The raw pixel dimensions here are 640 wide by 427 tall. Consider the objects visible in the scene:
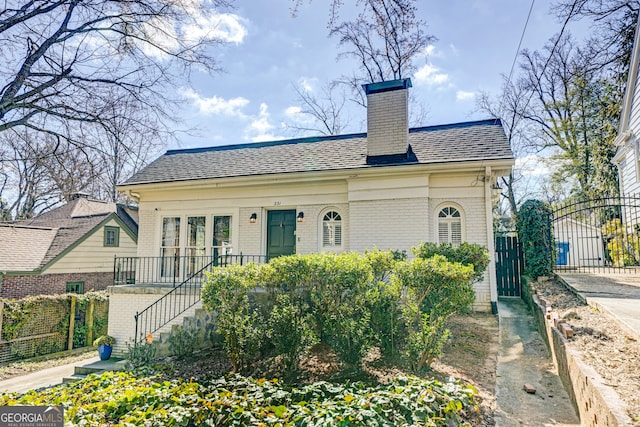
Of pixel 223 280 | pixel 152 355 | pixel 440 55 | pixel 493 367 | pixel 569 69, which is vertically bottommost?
pixel 152 355

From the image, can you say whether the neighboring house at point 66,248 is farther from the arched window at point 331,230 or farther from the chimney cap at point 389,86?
the chimney cap at point 389,86

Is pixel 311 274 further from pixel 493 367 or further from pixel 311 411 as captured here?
pixel 493 367

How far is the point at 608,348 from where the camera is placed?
3758mm

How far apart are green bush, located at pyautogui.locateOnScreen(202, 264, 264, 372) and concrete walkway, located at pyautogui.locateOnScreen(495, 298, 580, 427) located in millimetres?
3255

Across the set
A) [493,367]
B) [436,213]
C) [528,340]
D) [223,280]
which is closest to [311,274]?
[223,280]

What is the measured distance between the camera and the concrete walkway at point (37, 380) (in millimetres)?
7847

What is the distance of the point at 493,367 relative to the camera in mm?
5031

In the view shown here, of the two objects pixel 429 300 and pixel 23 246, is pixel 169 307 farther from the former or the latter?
pixel 23 246

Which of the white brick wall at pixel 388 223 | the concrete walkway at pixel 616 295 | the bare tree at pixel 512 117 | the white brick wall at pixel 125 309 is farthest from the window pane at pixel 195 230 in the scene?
the bare tree at pixel 512 117

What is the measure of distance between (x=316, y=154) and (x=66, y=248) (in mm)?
10457

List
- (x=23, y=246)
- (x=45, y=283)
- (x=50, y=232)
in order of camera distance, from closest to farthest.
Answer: (x=45, y=283), (x=23, y=246), (x=50, y=232)

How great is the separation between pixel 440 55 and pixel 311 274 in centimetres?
623

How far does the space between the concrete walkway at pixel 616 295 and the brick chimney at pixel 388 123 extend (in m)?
4.66

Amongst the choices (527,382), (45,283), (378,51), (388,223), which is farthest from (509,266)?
(45,283)
